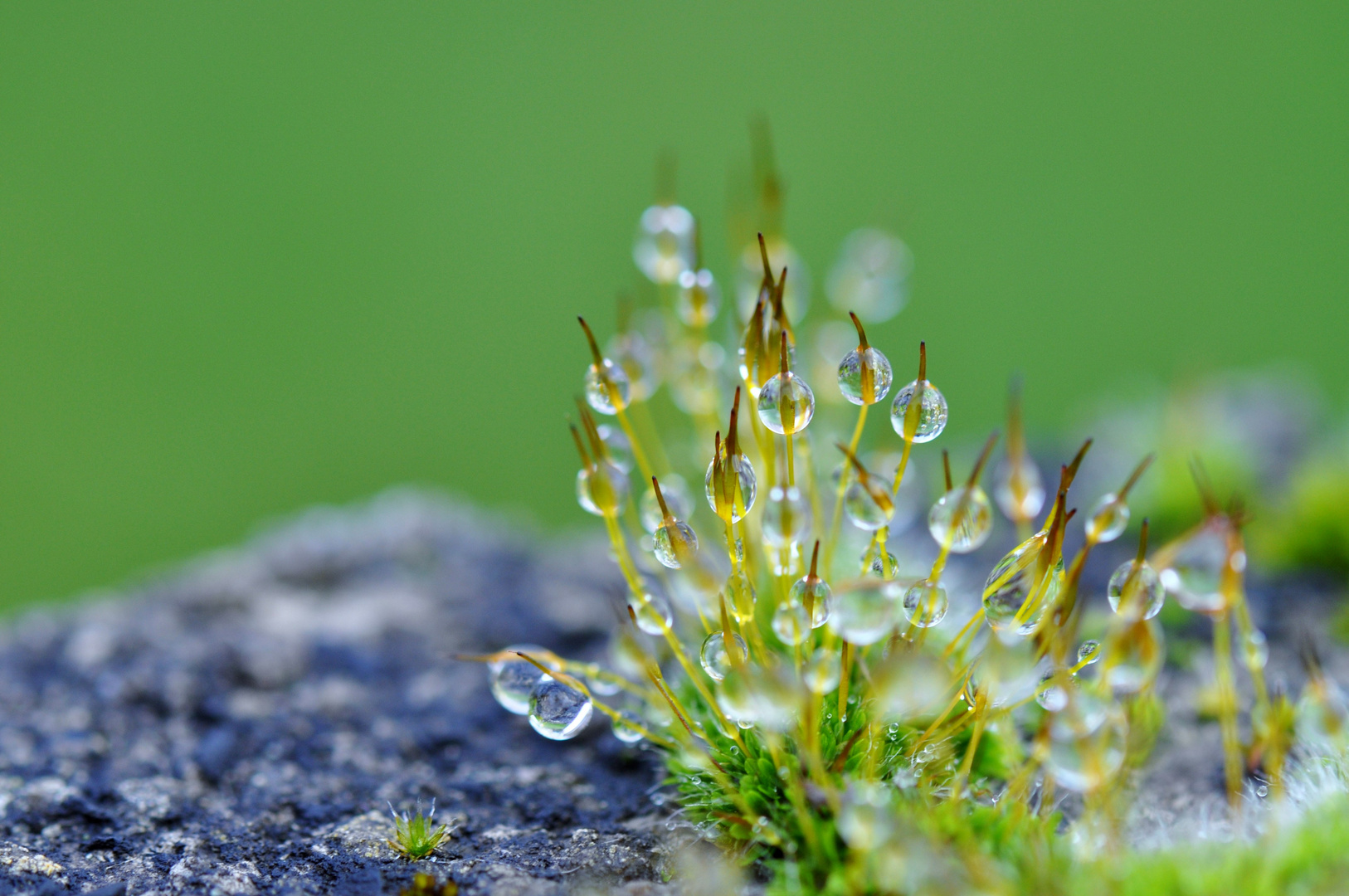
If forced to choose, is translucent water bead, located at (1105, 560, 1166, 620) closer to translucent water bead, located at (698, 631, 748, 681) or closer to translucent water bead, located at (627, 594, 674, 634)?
translucent water bead, located at (698, 631, 748, 681)

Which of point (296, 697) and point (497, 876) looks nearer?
point (497, 876)

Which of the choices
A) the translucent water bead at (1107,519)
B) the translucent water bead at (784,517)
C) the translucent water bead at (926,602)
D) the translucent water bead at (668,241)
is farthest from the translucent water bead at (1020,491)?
the translucent water bead at (668,241)

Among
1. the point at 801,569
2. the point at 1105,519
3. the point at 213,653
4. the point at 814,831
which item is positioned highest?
the point at 213,653

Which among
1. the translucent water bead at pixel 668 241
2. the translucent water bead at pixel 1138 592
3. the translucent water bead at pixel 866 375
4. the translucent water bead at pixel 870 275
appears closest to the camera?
the translucent water bead at pixel 1138 592

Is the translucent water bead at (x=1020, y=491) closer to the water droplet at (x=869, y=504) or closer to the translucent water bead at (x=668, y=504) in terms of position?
the water droplet at (x=869, y=504)

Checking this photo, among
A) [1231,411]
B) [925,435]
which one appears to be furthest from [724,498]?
[1231,411]

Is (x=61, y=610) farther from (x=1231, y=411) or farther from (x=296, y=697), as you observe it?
(x=1231, y=411)
